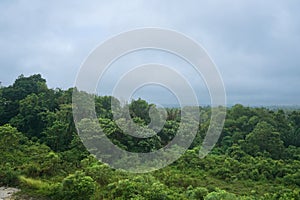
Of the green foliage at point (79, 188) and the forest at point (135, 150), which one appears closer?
the green foliage at point (79, 188)

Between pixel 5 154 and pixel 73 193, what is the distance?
5665 mm

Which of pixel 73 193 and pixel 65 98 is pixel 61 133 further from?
pixel 73 193

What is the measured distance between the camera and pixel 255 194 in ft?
36.6

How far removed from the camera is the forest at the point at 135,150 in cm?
→ 923

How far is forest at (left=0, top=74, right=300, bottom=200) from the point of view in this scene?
9.23 meters

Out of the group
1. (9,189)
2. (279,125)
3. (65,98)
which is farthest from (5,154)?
(279,125)

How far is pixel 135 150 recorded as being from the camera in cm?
1495

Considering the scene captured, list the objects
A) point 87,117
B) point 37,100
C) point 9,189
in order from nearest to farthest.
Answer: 1. point 9,189
2. point 87,117
3. point 37,100

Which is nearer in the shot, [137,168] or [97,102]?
[137,168]

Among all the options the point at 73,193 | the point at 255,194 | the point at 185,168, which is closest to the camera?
the point at 73,193

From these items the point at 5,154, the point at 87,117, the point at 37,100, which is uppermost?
the point at 37,100

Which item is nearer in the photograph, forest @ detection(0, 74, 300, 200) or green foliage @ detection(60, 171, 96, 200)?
green foliage @ detection(60, 171, 96, 200)

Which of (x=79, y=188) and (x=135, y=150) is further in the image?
(x=135, y=150)

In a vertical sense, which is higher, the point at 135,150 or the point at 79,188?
the point at 135,150
